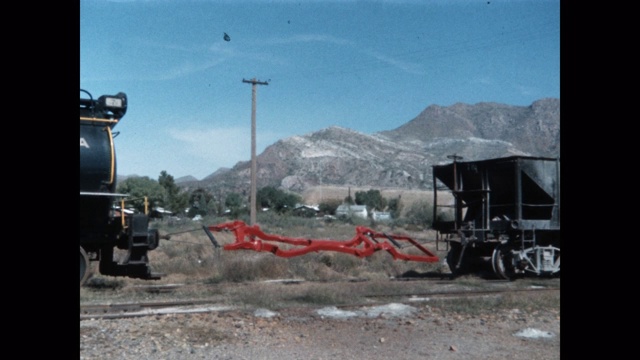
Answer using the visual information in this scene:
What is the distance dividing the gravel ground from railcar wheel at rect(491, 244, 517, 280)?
16.2 ft

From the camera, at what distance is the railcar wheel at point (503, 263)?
1449 cm

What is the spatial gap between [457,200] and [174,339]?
9.93 meters

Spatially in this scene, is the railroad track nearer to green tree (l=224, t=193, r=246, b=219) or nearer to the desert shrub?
the desert shrub

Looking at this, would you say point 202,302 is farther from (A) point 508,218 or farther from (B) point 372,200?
(B) point 372,200

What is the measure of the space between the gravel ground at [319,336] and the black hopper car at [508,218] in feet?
16.5

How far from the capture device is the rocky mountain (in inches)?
4781

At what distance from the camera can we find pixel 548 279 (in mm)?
14844

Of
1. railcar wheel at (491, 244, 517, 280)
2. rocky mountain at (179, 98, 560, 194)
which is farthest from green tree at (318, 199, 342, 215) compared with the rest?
railcar wheel at (491, 244, 517, 280)
